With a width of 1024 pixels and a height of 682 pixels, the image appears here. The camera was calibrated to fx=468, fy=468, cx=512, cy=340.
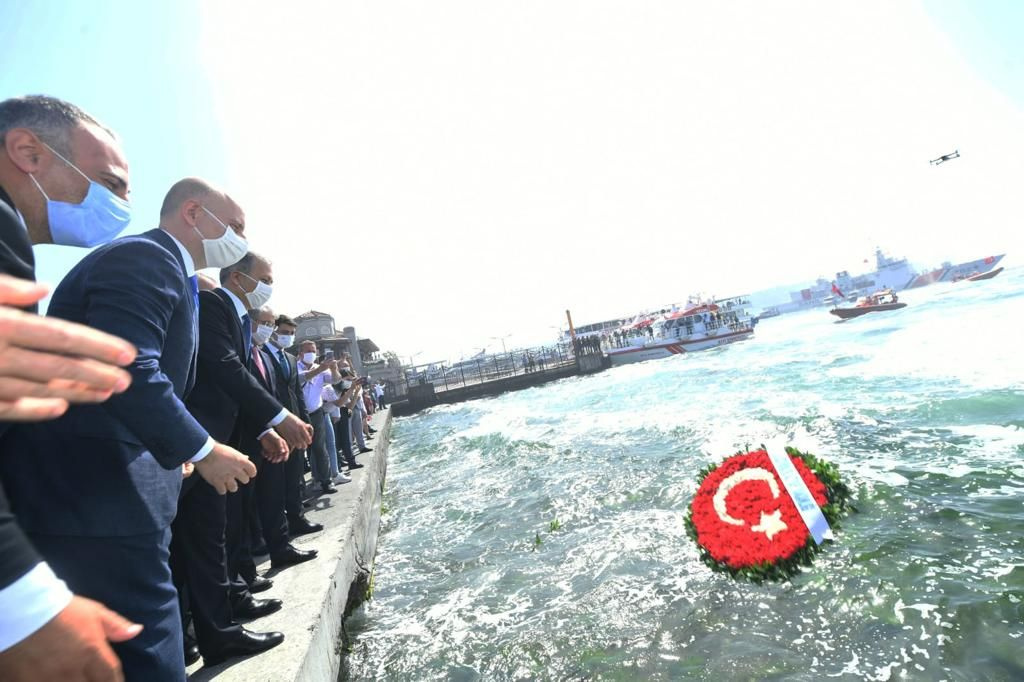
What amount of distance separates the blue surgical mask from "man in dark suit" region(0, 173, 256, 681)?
0.05 metres

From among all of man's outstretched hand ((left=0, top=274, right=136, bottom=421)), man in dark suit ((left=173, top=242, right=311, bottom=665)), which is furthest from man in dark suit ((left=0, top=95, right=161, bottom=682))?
man in dark suit ((left=173, top=242, right=311, bottom=665))

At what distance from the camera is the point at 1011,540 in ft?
11.6

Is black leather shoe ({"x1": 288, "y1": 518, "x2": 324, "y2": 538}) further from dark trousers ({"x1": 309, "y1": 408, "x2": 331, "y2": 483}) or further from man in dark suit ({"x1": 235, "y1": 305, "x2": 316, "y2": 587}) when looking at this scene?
dark trousers ({"x1": 309, "y1": 408, "x2": 331, "y2": 483})

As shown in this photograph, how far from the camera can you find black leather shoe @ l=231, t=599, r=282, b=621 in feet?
8.48

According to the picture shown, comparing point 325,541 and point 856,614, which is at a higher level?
point 325,541

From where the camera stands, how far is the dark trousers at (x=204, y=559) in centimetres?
218

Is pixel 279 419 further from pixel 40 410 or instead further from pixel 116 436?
pixel 40 410

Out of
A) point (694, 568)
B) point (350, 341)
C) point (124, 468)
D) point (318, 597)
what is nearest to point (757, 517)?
point (694, 568)

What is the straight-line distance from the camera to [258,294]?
11.1 ft

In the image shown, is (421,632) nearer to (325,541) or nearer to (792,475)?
(325,541)

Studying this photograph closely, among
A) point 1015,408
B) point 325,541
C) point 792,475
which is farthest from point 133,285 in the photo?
point 1015,408

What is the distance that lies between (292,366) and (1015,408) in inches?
405

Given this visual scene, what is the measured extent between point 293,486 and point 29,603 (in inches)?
140

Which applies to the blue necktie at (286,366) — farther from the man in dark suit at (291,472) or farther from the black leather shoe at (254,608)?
the black leather shoe at (254,608)
